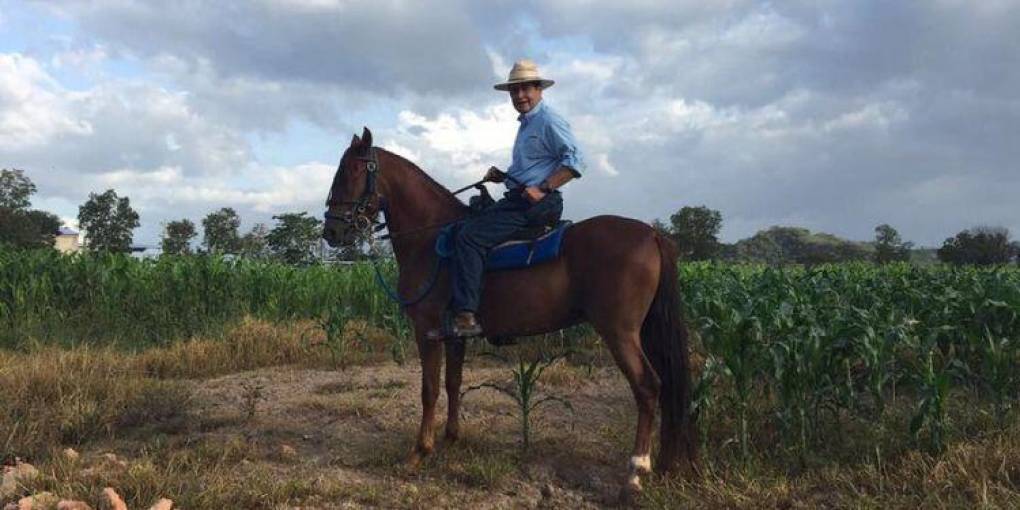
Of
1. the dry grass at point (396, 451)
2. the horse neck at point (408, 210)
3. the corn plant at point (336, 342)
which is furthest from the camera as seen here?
the corn plant at point (336, 342)

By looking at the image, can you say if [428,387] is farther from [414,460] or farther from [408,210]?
[408,210]

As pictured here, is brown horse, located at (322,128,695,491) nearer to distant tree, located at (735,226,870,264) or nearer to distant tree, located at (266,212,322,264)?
distant tree, located at (266,212,322,264)

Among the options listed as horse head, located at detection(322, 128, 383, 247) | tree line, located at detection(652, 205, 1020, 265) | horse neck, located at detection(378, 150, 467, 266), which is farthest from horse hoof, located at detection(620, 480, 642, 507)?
tree line, located at detection(652, 205, 1020, 265)

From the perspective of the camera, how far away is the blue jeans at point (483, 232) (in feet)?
18.0

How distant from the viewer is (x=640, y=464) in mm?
5164

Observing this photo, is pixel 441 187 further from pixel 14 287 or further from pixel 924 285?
pixel 14 287

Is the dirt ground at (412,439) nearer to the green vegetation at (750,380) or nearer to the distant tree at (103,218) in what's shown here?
the green vegetation at (750,380)

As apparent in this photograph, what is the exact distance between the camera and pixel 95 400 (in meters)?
6.95

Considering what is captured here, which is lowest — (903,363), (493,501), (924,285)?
(493,501)

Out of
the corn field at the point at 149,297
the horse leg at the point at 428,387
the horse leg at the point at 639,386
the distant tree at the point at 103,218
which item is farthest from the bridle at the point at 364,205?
the distant tree at the point at 103,218

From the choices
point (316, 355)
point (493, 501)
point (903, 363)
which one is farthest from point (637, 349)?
point (316, 355)

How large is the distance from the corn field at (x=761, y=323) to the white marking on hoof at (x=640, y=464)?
0.76 m

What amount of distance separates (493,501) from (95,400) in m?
4.49

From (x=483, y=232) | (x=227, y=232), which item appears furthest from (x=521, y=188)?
(x=227, y=232)
